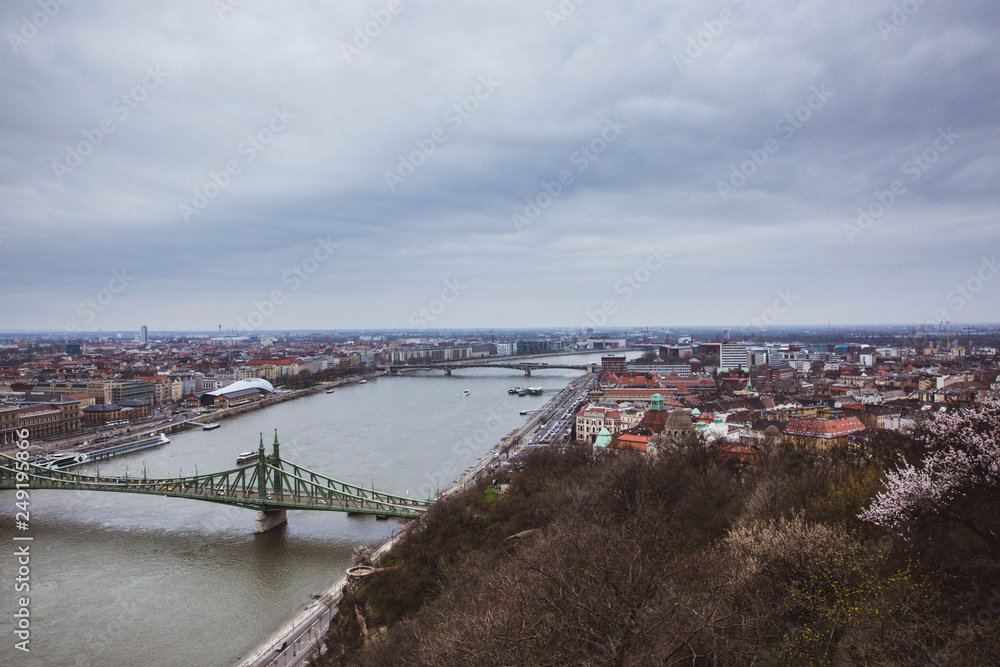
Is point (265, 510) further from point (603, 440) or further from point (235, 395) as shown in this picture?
point (235, 395)

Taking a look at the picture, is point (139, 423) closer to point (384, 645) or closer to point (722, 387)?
point (384, 645)

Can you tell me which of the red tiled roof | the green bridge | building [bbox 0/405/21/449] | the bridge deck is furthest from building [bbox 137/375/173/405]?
the red tiled roof

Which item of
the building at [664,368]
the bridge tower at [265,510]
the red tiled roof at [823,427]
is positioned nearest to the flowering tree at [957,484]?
the bridge tower at [265,510]

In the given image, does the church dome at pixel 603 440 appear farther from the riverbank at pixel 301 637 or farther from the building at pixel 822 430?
the riverbank at pixel 301 637

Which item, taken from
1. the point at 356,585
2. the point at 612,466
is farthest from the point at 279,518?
the point at 612,466

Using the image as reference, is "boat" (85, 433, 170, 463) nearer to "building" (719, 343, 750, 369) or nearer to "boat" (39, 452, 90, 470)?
"boat" (39, 452, 90, 470)
